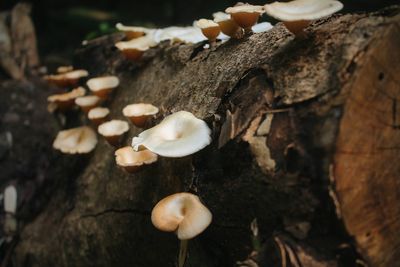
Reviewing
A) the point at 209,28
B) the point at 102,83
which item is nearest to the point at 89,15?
the point at 102,83

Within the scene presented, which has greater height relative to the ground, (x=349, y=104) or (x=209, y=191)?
(x=349, y=104)

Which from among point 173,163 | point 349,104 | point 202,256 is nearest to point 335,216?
point 349,104

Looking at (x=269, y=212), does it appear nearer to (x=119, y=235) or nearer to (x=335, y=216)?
(x=335, y=216)

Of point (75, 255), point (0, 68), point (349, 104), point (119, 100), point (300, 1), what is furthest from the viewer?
point (0, 68)

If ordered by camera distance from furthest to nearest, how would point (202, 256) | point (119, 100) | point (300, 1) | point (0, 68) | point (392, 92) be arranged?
point (0, 68) → point (119, 100) → point (202, 256) → point (300, 1) → point (392, 92)

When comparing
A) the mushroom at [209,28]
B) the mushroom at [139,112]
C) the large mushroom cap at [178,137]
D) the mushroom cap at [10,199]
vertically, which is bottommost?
the mushroom cap at [10,199]

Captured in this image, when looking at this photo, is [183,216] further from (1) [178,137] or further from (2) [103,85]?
(2) [103,85]

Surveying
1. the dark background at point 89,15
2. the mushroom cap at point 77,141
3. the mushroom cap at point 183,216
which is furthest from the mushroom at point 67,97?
the dark background at point 89,15

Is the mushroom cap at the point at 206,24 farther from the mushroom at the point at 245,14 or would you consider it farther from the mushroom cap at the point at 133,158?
the mushroom cap at the point at 133,158
